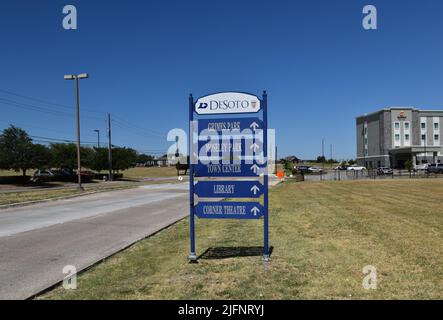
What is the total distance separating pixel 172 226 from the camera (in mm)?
11055

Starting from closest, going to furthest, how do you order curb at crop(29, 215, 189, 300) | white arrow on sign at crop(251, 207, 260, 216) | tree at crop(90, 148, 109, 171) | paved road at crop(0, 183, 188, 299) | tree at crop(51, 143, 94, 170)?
curb at crop(29, 215, 189, 300), paved road at crop(0, 183, 188, 299), white arrow on sign at crop(251, 207, 260, 216), tree at crop(51, 143, 94, 170), tree at crop(90, 148, 109, 171)

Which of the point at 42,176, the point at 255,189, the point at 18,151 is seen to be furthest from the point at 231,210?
the point at 42,176

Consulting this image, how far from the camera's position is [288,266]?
6.05 m

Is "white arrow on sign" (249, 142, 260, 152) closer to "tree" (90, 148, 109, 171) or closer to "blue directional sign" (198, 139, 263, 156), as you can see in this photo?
"blue directional sign" (198, 139, 263, 156)

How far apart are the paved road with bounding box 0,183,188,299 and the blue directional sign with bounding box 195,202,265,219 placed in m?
2.11

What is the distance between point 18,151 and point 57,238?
3885 cm

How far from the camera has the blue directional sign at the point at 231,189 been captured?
6.81m

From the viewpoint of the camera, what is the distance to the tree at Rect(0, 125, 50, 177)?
42.4 meters

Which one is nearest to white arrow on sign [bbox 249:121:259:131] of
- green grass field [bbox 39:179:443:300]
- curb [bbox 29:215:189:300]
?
green grass field [bbox 39:179:443:300]

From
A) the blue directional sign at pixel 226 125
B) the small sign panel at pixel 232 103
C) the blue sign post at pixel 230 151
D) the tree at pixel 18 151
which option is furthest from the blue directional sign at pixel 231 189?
the tree at pixel 18 151

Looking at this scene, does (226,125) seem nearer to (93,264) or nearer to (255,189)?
(255,189)
